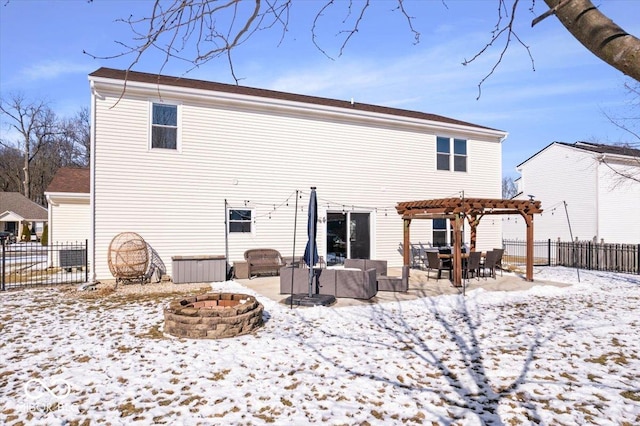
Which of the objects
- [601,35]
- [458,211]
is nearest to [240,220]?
[458,211]

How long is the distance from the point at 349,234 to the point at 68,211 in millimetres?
10861

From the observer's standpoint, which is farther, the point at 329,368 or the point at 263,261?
the point at 263,261

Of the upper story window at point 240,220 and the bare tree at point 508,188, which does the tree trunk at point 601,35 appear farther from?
the bare tree at point 508,188

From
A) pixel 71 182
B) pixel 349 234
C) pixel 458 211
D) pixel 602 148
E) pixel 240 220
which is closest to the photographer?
pixel 458 211

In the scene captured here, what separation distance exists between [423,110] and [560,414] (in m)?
18.3

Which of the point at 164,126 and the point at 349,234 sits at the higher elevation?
the point at 164,126

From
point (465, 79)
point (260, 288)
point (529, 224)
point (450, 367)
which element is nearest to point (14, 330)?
point (260, 288)

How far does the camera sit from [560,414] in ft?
12.4

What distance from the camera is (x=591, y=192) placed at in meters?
20.1

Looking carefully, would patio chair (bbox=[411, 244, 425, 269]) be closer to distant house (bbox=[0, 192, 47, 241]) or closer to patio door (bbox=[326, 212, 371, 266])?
patio door (bbox=[326, 212, 371, 266])

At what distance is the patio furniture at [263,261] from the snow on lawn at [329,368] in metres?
4.02

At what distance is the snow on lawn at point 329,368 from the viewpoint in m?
3.79

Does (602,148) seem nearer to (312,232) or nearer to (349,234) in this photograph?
(349,234)

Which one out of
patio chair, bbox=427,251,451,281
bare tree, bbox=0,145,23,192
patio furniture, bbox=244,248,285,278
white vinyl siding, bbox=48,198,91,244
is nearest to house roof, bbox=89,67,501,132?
white vinyl siding, bbox=48,198,91,244
